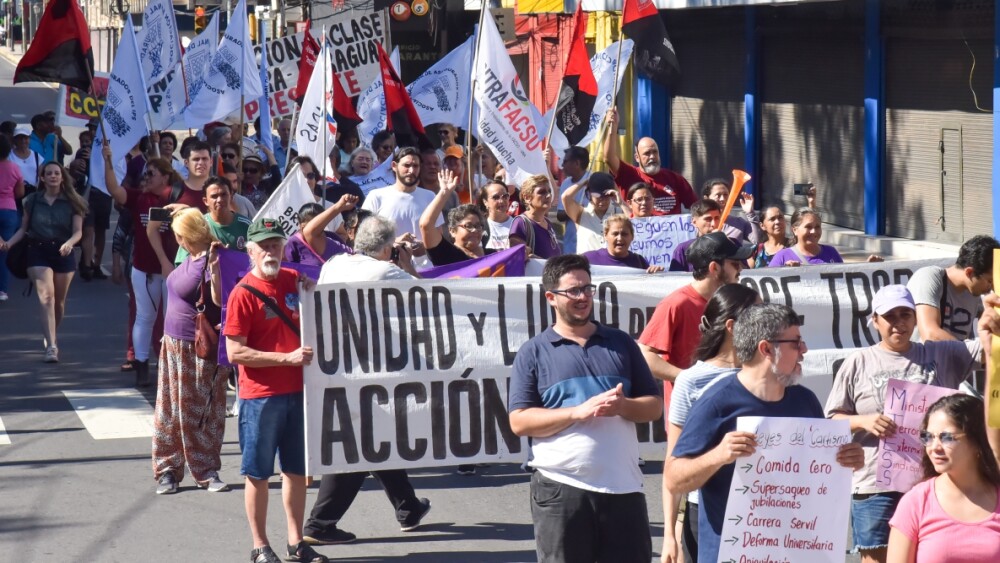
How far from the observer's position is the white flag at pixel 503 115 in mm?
11484

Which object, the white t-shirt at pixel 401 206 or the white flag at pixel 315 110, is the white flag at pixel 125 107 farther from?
the white t-shirt at pixel 401 206

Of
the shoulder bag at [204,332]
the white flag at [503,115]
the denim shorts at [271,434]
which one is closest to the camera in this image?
the denim shorts at [271,434]

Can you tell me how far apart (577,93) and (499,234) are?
3.10 metres

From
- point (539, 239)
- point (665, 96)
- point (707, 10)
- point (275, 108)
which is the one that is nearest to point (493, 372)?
point (539, 239)

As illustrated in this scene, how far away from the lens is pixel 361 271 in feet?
24.7

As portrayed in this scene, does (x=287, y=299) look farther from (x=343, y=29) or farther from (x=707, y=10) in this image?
(x=707, y=10)

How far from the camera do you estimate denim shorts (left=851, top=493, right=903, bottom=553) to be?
219 inches

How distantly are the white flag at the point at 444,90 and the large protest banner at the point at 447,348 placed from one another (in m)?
6.92

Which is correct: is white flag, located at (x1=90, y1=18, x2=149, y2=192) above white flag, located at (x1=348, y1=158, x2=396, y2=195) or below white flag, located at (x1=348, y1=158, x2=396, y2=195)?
above

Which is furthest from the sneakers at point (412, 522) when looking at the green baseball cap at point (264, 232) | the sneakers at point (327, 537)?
the green baseball cap at point (264, 232)

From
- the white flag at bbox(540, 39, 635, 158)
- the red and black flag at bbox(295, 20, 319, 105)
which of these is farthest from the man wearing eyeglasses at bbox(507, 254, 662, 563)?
the red and black flag at bbox(295, 20, 319, 105)

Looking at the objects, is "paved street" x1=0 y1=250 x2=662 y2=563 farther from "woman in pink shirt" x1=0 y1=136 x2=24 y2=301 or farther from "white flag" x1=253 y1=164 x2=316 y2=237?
"woman in pink shirt" x1=0 y1=136 x2=24 y2=301

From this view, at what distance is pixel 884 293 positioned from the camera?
5.57m

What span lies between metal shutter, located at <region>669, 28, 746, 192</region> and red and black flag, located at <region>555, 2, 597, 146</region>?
936 centimetres
